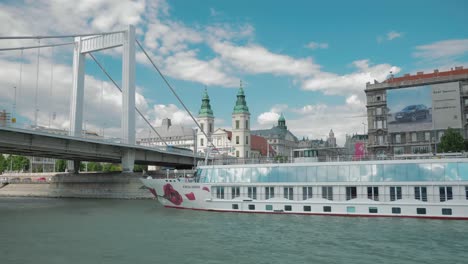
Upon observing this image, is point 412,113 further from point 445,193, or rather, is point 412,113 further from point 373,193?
point 373,193

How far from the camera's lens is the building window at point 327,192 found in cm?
2459

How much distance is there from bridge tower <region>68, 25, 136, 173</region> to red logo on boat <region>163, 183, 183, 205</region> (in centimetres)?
1736

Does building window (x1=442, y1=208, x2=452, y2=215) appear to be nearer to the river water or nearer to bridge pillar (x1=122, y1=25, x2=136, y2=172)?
the river water

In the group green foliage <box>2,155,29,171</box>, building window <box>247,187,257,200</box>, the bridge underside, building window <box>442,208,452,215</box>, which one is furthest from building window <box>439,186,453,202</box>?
green foliage <box>2,155,29,171</box>

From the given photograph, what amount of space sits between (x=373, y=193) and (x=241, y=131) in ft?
286

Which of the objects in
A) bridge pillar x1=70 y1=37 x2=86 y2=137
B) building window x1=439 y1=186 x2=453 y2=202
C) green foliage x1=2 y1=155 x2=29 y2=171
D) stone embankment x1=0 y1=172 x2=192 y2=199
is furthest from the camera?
green foliage x1=2 y1=155 x2=29 y2=171

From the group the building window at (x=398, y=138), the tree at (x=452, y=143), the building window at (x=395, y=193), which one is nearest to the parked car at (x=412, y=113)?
the building window at (x=398, y=138)

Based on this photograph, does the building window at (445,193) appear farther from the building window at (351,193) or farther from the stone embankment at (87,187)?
the stone embankment at (87,187)

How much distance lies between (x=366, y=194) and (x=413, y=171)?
287cm

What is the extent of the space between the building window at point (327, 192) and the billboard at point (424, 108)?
34020 mm

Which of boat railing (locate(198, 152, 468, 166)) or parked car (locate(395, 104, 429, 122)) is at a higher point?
parked car (locate(395, 104, 429, 122))

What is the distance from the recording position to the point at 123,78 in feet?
149

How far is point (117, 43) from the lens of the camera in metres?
47.2

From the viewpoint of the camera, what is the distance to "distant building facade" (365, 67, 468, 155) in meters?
52.2
